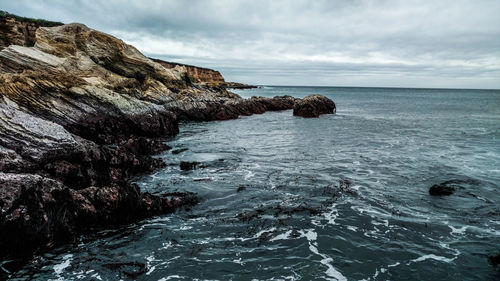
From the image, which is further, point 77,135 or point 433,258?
point 77,135

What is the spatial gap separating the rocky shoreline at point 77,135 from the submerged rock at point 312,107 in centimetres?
38

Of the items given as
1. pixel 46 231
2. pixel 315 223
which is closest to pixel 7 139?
pixel 46 231

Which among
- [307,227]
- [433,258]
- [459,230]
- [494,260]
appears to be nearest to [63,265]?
[307,227]

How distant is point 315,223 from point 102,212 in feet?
24.3

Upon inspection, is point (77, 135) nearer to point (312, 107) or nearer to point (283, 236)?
point (283, 236)

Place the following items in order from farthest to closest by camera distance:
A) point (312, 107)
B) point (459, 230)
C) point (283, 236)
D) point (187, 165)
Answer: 1. point (312, 107)
2. point (187, 165)
3. point (459, 230)
4. point (283, 236)

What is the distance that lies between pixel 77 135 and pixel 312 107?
117ft

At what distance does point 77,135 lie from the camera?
21.3 m

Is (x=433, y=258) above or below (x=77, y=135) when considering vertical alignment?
below

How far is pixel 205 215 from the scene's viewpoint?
1145 cm

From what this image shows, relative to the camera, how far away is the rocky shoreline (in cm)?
845

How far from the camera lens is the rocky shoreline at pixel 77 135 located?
8.45 meters

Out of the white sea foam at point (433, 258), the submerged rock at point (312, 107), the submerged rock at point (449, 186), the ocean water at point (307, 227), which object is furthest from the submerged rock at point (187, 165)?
the submerged rock at point (312, 107)

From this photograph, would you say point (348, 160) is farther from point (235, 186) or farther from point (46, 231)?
point (46, 231)
